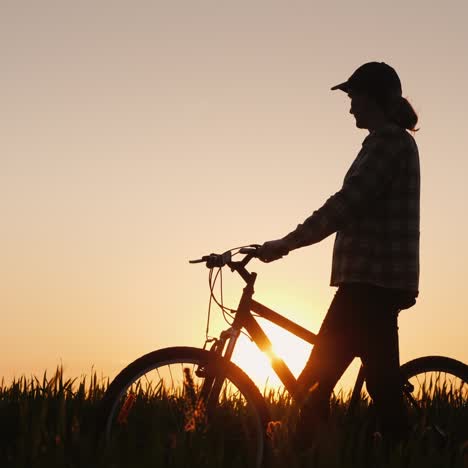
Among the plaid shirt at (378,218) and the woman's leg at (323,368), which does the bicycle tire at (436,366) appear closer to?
the woman's leg at (323,368)

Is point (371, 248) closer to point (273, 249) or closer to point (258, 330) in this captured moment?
point (273, 249)

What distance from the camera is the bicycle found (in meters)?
4.58

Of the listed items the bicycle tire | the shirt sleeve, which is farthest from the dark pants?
the bicycle tire

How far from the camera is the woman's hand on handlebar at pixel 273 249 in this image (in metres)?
4.85

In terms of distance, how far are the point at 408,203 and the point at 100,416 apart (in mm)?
2119

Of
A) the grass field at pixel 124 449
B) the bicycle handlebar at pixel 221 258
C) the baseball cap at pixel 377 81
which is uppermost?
the baseball cap at pixel 377 81

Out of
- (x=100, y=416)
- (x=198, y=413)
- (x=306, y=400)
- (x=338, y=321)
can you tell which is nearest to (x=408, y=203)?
(x=338, y=321)

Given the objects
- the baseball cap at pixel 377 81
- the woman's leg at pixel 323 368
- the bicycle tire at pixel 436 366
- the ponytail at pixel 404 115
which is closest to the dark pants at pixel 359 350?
the woman's leg at pixel 323 368

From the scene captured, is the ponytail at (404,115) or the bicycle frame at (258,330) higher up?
the ponytail at (404,115)

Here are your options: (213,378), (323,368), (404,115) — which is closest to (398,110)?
(404,115)

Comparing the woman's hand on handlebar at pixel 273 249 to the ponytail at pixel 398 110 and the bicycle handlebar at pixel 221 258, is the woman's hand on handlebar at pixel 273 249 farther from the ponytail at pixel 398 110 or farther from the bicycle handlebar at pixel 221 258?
the ponytail at pixel 398 110

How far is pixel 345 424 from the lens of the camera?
6.02 m

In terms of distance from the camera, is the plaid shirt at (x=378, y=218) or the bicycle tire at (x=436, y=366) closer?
the plaid shirt at (x=378, y=218)

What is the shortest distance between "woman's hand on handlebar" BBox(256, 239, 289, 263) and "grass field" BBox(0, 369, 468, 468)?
2.95 feet
